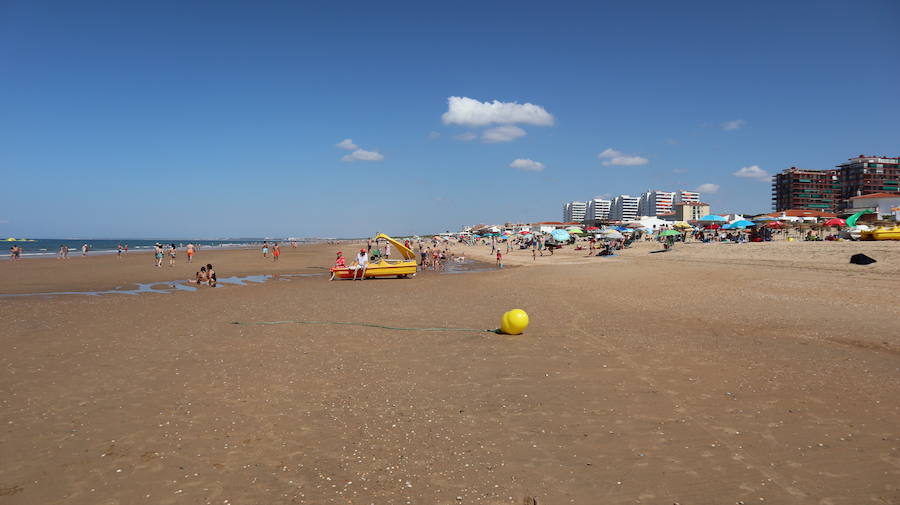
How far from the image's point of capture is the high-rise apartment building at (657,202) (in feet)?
553

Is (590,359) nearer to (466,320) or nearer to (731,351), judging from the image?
(731,351)

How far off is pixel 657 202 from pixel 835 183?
57.7 meters

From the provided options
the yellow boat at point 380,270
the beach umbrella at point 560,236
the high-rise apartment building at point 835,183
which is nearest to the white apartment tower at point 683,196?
the high-rise apartment building at point 835,183

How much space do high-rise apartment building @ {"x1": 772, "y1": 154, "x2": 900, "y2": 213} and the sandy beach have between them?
11920cm

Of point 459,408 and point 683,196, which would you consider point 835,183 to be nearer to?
point 683,196

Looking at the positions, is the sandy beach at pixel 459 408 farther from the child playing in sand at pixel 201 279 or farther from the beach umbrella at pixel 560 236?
the beach umbrella at pixel 560 236

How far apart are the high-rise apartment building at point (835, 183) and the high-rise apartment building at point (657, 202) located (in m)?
42.4

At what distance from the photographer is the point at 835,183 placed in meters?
115

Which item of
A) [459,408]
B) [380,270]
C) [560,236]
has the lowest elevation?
[459,408]

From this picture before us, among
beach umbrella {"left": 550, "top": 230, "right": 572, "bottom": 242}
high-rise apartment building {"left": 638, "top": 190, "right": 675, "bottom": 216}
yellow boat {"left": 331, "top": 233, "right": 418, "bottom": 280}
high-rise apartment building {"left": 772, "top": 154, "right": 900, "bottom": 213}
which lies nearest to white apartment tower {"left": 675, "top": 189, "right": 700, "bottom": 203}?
high-rise apartment building {"left": 638, "top": 190, "right": 675, "bottom": 216}

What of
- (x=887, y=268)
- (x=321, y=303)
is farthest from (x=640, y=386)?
(x=887, y=268)

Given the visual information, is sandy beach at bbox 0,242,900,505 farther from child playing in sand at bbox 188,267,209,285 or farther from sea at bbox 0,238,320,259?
sea at bbox 0,238,320,259

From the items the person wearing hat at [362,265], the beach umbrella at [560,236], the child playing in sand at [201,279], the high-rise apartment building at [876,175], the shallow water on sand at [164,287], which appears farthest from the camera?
the high-rise apartment building at [876,175]

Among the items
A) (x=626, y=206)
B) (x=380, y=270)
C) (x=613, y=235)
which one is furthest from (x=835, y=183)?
(x=380, y=270)
